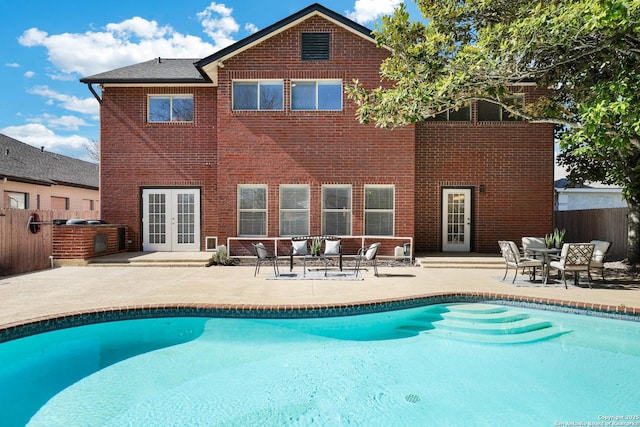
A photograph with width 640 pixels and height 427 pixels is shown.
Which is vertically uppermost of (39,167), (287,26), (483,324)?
(287,26)

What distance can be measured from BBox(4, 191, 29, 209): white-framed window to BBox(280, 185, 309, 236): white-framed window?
12757 millimetres

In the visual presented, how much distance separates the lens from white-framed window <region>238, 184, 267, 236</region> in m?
11.7

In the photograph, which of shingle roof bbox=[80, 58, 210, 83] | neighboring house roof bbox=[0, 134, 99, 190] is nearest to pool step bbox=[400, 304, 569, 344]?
shingle roof bbox=[80, 58, 210, 83]

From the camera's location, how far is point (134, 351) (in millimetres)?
5074

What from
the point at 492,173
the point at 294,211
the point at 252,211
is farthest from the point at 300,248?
the point at 492,173

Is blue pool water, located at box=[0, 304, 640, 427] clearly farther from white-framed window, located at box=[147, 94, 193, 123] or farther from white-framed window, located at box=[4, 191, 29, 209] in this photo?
white-framed window, located at box=[4, 191, 29, 209]

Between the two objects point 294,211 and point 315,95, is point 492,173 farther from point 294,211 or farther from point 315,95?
point 294,211

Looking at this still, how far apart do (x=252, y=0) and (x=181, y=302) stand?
10554 mm

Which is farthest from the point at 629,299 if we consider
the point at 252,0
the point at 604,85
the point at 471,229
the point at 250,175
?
the point at 252,0

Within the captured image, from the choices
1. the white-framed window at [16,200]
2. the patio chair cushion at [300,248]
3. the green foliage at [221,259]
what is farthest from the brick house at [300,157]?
the white-framed window at [16,200]

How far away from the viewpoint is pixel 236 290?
23.9ft

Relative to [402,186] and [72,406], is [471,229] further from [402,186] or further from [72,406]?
[72,406]

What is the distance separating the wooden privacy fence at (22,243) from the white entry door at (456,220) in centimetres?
1189

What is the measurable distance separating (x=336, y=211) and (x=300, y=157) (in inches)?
79.2
